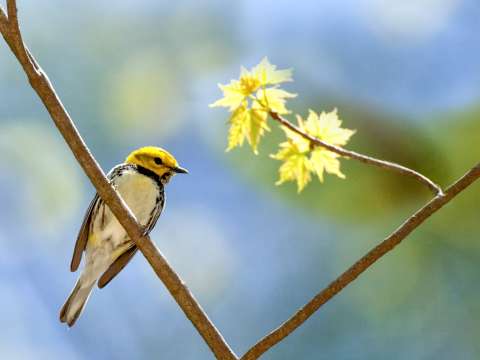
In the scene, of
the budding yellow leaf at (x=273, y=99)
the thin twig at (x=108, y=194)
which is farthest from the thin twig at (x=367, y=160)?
the thin twig at (x=108, y=194)

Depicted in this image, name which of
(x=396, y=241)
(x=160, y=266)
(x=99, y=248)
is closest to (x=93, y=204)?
(x=99, y=248)

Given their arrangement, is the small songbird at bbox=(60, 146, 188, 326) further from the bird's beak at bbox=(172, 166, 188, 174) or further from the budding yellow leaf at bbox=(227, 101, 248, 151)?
the budding yellow leaf at bbox=(227, 101, 248, 151)

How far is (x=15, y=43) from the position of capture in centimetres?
159

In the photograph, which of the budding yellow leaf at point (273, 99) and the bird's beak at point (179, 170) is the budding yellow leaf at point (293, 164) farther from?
the bird's beak at point (179, 170)

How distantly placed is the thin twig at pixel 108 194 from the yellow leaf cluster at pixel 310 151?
1.25ft

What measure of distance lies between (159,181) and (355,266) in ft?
5.67

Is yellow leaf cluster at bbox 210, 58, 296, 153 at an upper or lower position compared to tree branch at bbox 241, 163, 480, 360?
upper

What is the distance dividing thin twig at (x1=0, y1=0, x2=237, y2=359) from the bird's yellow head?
132 centimetres

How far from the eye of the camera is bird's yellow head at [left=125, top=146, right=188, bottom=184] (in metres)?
3.01

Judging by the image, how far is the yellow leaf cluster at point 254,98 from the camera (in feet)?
4.83

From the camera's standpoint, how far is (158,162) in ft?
9.90

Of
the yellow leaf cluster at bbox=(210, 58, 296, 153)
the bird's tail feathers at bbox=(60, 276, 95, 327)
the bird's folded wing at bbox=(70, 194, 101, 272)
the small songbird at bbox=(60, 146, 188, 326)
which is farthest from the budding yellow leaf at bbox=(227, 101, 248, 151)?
the bird's tail feathers at bbox=(60, 276, 95, 327)

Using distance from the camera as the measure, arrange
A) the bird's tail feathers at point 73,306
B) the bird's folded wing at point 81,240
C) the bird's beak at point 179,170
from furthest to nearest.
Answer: the bird's beak at point 179,170 → the bird's tail feathers at point 73,306 → the bird's folded wing at point 81,240

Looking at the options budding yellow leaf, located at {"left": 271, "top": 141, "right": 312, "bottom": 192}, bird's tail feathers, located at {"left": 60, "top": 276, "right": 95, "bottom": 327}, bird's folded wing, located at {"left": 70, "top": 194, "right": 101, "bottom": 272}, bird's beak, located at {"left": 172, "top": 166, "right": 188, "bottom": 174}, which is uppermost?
budding yellow leaf, located at {"left": 271, "top": 141, "right": 312, "bottom": 192}
